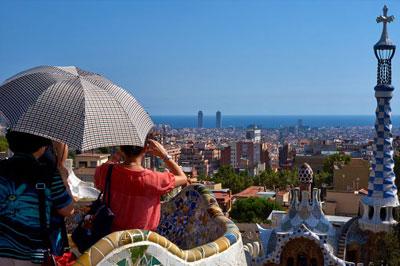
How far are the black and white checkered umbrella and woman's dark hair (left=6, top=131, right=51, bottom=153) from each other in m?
0.04

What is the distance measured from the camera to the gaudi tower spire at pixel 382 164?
45.1 feet

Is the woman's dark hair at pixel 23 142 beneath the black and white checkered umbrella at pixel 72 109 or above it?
beneath

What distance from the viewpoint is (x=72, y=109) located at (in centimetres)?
332

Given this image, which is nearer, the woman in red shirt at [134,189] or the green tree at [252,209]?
the woman in red shirt at [134,189]

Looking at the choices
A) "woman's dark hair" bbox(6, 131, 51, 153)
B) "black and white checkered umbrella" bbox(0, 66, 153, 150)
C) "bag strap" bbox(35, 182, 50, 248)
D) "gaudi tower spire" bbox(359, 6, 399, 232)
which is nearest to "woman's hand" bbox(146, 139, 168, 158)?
"black and white checkered umbrella" bbox(0, 66, 153, 150)

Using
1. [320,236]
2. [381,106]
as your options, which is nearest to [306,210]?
[320,236]

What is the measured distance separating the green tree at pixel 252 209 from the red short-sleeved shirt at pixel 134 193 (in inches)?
949

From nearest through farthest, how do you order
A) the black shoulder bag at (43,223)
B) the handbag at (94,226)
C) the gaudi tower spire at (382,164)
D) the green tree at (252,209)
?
1. the black shoulder bag at (43,223)
2. the handbag at (94,226)
3. the gaudi tower spire at (382,164)
4. the green tree at (252,209)

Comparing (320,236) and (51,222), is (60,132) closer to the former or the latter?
(51,222)

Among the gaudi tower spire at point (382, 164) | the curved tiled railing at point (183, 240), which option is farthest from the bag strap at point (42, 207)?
the gaudi tower spire at point (382, 164)

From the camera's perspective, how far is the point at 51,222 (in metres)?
3.08

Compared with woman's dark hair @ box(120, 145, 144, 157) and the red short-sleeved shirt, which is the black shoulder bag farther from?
woman's dark hair @ box(120, 145, 144, 157)

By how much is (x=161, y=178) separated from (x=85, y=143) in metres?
0.63

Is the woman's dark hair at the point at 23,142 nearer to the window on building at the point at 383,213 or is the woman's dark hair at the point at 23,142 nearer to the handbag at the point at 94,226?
the handbag at the point at 94,226
